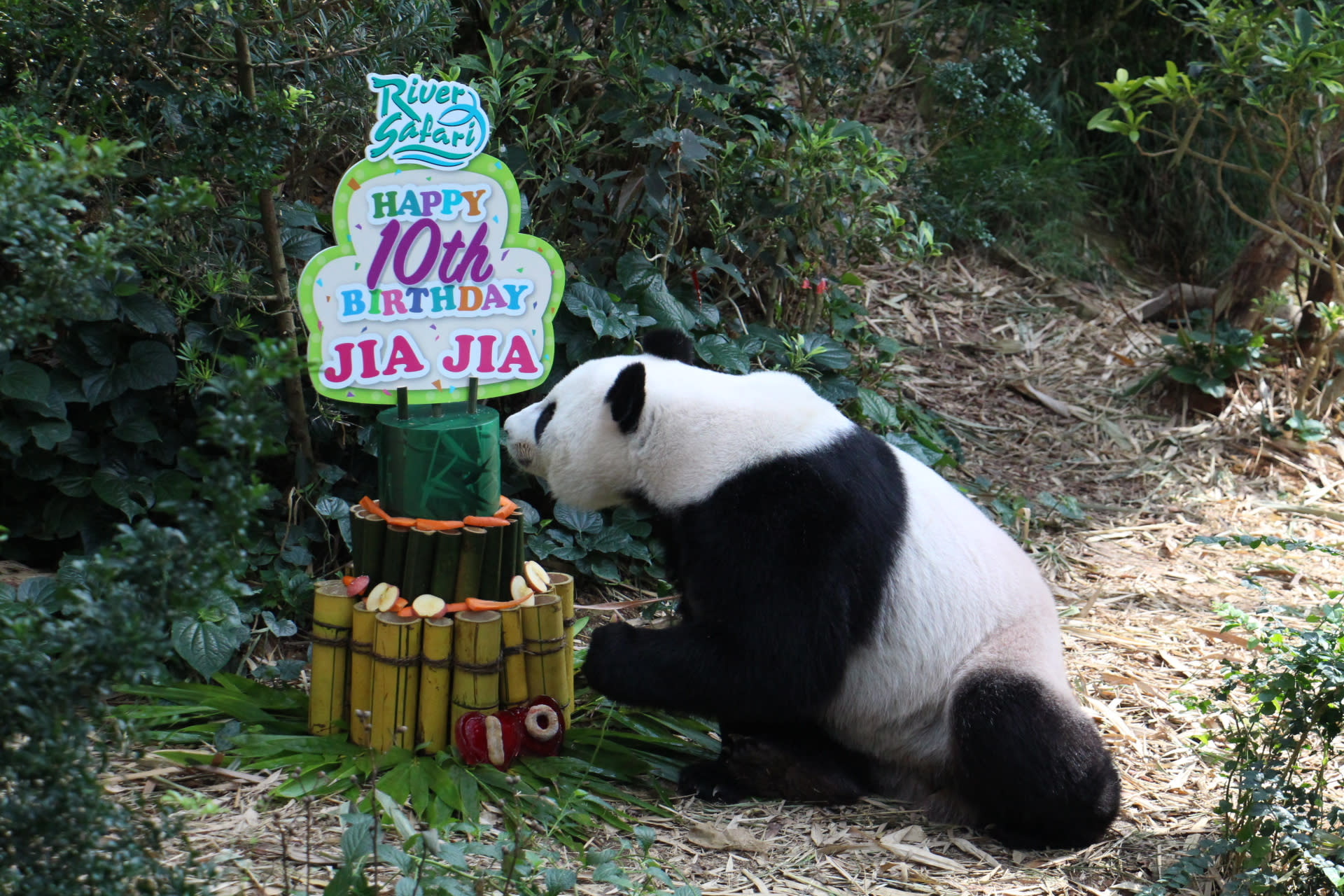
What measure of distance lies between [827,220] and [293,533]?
2894 mm

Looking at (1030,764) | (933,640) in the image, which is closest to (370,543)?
(933,640)

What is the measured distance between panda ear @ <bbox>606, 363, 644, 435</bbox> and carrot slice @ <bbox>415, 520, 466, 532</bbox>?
→ 487 millimetres

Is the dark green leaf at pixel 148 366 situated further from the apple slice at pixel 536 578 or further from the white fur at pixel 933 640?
the white fur at pixel 933 640

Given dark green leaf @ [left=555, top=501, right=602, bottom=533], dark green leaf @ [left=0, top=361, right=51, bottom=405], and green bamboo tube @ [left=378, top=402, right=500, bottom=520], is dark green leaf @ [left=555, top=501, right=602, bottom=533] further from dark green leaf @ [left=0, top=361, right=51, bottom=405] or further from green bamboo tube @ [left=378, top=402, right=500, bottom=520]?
dark green leaf @ [left=0, top=361, right=51, bottom=405]

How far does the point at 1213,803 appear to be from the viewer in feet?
10.0

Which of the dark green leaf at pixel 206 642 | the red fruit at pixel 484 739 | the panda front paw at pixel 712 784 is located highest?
the dark green leaf at pixel 206 642

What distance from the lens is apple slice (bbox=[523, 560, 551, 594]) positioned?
118 inches

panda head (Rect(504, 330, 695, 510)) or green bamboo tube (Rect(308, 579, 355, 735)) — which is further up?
panda head (Rect(504, 330, 695, 510))

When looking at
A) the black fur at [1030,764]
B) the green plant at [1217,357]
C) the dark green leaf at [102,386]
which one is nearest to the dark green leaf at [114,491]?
the dark green leaf at [102,386]

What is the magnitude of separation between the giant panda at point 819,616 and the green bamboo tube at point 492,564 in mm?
242

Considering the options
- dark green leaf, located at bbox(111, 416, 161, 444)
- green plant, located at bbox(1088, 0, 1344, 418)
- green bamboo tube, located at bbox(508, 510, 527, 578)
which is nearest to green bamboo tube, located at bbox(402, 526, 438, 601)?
green bamboo tube, located at bbox(508, 510, 527, 578)

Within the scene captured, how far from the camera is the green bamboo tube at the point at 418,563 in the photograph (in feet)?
9.05

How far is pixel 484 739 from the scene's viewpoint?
280 cm

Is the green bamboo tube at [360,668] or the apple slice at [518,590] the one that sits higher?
the apple slice at [518,590]
